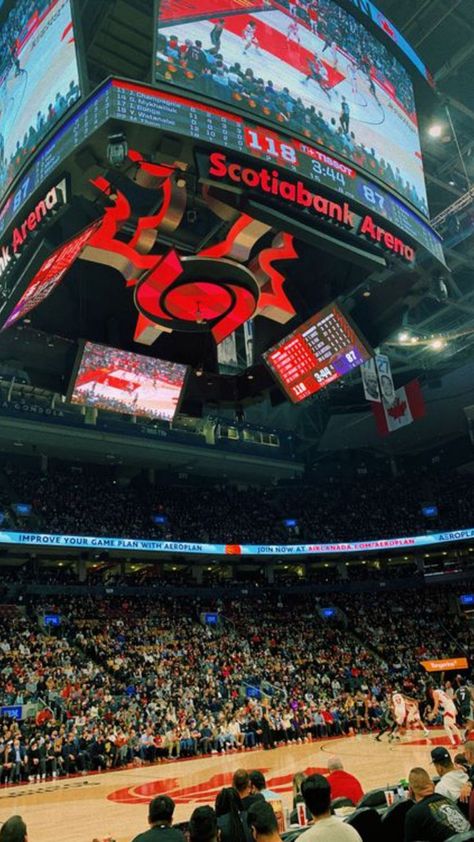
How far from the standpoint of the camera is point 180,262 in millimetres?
10484

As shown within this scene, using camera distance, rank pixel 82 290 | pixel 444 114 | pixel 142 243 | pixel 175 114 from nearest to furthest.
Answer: pixel 175 114 → pixel 142 243 → pixel 82 290 → pixel 444 114

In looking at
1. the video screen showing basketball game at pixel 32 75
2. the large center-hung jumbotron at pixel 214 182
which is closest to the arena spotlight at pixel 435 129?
the large center-hung jumbotron at pixel 214 182

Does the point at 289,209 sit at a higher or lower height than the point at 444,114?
lower

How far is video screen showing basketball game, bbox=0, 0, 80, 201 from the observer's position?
852 centimetres

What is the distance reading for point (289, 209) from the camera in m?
8.95

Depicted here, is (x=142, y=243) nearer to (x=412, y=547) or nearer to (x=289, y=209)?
(x=289, y=209)

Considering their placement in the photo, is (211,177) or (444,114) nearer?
(211,177)

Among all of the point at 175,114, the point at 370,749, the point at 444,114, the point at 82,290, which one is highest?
the point at 444,114

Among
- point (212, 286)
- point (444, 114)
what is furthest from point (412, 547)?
point (212, 286)

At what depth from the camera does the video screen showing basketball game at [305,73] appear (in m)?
8.31

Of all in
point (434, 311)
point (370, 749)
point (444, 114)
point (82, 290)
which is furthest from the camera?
point (434, 311)

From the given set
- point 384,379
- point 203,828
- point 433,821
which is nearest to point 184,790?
point 433,821

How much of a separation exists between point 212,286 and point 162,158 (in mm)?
3238

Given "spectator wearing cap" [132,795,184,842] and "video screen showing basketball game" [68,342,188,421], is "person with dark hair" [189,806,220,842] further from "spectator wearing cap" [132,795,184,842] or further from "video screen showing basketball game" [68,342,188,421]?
"video screen showing basketball game" [68,342,188,421]
